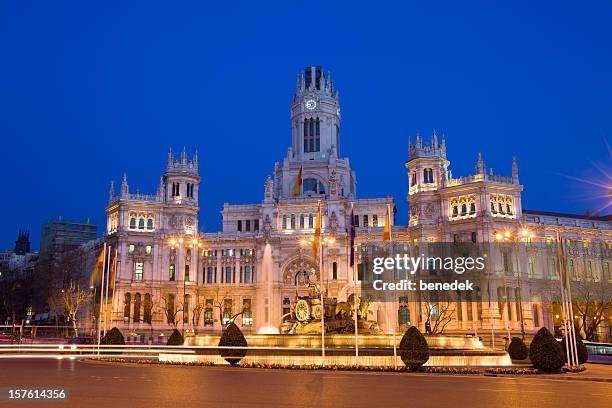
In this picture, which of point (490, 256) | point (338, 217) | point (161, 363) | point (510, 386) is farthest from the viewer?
point (338, 217)

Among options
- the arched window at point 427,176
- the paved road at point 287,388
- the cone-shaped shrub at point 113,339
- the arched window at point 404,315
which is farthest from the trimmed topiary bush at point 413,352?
the arched window at point 427,176

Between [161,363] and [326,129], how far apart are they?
9046 centimetres

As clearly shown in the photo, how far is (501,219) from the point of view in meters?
95.1

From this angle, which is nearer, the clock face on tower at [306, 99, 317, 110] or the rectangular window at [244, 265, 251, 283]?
the rectangular window at [244, 265, 251, 283]

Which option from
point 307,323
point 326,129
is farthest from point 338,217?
point 307,323

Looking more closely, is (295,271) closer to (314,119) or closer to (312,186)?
(312,186)

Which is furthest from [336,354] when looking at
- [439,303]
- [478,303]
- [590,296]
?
[590,296]

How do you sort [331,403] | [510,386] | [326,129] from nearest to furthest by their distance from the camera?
[331,403] < [510,386] < [326,129]

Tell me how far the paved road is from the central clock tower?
299 ft

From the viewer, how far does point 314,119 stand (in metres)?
126

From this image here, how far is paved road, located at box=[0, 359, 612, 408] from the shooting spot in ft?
68.1

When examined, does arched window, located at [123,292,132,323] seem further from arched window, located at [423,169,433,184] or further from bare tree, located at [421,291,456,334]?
arched window, located at [423,169,433,184]

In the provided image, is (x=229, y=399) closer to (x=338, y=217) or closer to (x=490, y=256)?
(x=490, y=256)

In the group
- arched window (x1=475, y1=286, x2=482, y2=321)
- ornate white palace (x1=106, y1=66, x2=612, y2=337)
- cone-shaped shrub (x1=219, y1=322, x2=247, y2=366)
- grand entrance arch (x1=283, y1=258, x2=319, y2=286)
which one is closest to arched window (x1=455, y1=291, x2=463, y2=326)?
ornate white palace (x1=106, y1=66, x2=612, y2=337)
